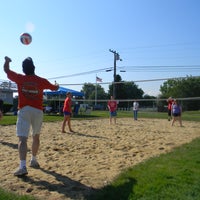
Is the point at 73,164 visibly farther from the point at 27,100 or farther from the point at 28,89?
the point at 28,89

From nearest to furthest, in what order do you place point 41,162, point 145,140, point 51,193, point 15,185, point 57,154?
point 51,193 < point 15,185 < point 41,162 < point 57,154 < point 145,140

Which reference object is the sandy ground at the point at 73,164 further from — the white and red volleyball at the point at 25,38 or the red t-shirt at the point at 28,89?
the white and red volleyball at the point at 25,38

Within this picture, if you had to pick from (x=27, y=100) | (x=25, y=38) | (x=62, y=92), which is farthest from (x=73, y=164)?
(x=62, y=92)

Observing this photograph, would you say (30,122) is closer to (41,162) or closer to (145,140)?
(41,162)

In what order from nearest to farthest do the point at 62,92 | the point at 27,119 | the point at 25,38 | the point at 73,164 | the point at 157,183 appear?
the point at 157,183 < the point at 27,119 < the point at 73,164 < the point at 25,38 < the point at 62,92

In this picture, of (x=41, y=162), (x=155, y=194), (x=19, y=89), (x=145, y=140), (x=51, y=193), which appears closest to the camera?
(x=155, y=194)

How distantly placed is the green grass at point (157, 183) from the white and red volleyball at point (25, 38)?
461cm

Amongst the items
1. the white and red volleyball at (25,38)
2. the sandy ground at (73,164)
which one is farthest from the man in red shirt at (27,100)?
the white and red volleyball at (25,38)

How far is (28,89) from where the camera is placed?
5.80 meters

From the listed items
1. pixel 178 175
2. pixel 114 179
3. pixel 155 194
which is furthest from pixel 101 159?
pixel 155 194

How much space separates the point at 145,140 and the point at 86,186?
5.22 meters

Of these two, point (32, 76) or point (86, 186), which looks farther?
point (32, 76)

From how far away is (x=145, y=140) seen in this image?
10172 mm

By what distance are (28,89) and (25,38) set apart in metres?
3.66
